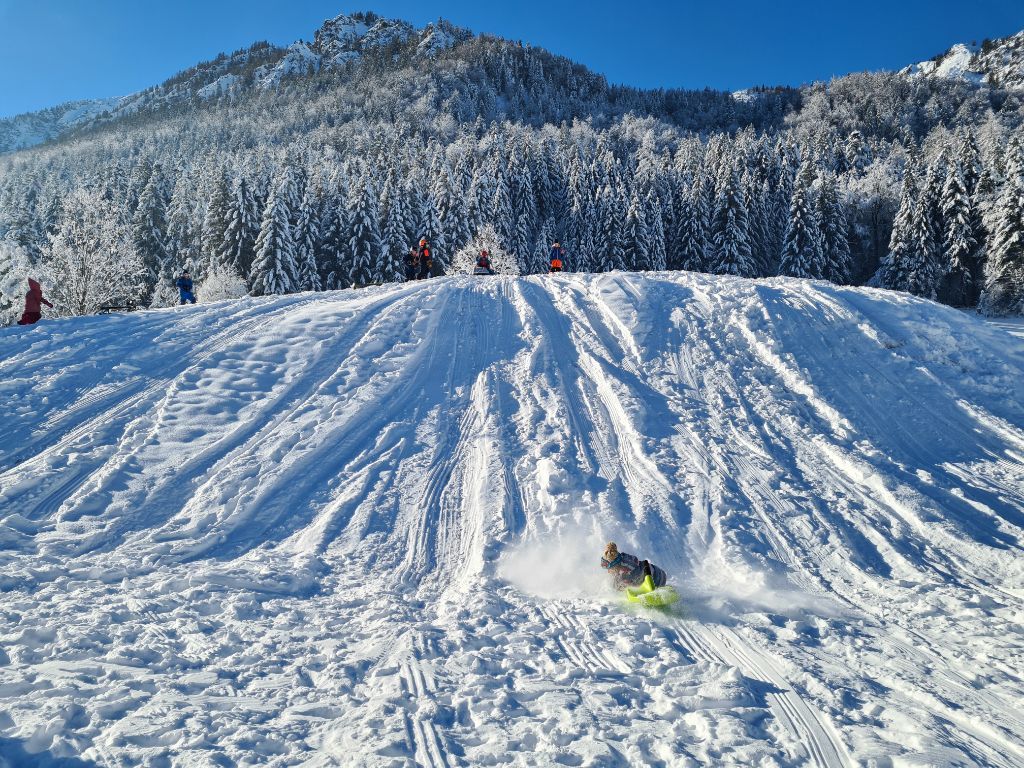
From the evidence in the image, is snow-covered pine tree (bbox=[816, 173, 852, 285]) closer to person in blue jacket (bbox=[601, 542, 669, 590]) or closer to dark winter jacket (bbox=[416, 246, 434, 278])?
dark winter jacket (bbox=[416, 246, 434, 278])

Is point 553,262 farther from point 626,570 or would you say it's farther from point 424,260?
point 626,570

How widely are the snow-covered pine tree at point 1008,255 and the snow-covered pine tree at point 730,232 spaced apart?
593 inches

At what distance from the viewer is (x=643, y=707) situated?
5215 mm

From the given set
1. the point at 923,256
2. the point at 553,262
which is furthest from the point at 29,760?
the point at 923,256

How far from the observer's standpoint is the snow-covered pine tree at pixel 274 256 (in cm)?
3801

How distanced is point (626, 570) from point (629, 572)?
0.15 ft

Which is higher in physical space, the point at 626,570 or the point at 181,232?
the point at 181,232

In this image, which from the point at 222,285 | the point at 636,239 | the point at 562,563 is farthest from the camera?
the point at 636,239

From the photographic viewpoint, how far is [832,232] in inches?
1837

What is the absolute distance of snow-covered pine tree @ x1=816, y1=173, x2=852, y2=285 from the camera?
1829 inches

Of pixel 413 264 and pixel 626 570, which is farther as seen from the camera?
pixel 413 264

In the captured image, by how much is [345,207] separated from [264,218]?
7.68m

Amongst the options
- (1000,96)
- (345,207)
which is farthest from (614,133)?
(1000,96)

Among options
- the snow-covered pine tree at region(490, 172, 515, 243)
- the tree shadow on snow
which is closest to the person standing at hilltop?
the tree shadow on snow
